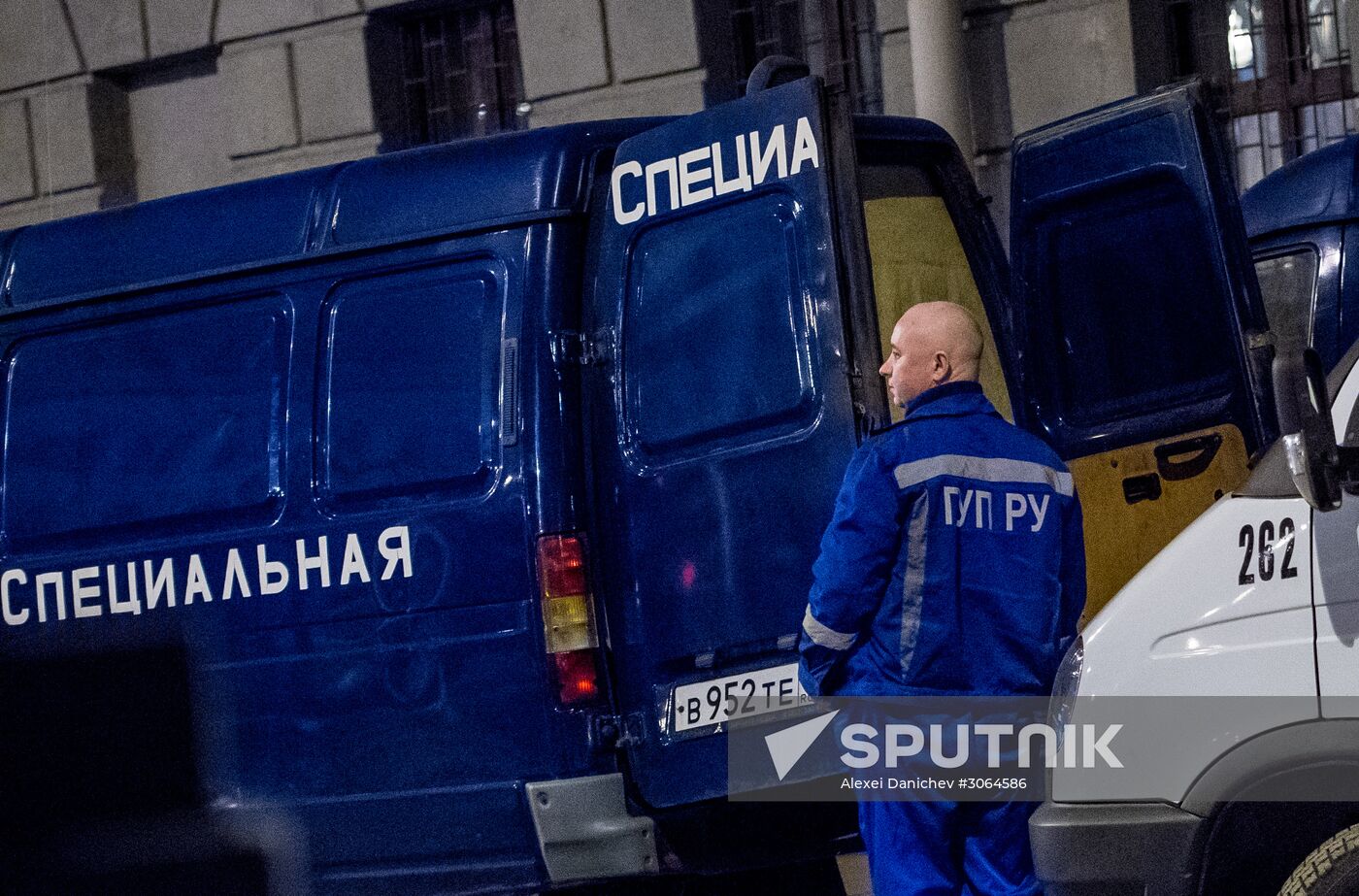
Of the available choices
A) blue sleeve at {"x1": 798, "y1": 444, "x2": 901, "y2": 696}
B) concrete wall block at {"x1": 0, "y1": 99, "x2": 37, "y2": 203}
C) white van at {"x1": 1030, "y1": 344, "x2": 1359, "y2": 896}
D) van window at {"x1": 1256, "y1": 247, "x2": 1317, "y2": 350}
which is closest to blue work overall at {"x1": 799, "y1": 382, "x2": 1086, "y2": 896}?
blue sleeve at {"x1": 798, "y1": 444, "x2": 901, "y2": 696}

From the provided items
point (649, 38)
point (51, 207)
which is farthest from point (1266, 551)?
point (51, 207)

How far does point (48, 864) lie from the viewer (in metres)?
5.65

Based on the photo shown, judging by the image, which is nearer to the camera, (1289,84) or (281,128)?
(1289,84)

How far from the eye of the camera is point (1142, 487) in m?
5.80

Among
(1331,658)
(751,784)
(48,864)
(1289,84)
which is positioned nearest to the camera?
A: (1331,658)

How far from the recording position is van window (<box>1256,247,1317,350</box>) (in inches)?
277

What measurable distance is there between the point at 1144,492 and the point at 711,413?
1.68 m

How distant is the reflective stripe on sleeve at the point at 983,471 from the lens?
3.70m

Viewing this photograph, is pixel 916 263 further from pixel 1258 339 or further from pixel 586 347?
pixel 586 347

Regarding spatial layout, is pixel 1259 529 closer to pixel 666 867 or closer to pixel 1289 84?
pixel 666 867

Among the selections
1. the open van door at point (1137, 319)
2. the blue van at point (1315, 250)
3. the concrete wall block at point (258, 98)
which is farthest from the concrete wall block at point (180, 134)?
the open van door at point (1137, 319)

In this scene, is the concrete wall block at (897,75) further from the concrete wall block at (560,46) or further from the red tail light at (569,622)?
the red tail light at (569,622)

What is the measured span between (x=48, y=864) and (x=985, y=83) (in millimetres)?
7205

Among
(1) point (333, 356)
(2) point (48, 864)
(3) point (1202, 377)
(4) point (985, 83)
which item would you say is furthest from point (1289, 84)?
(2) point (48, 864)
